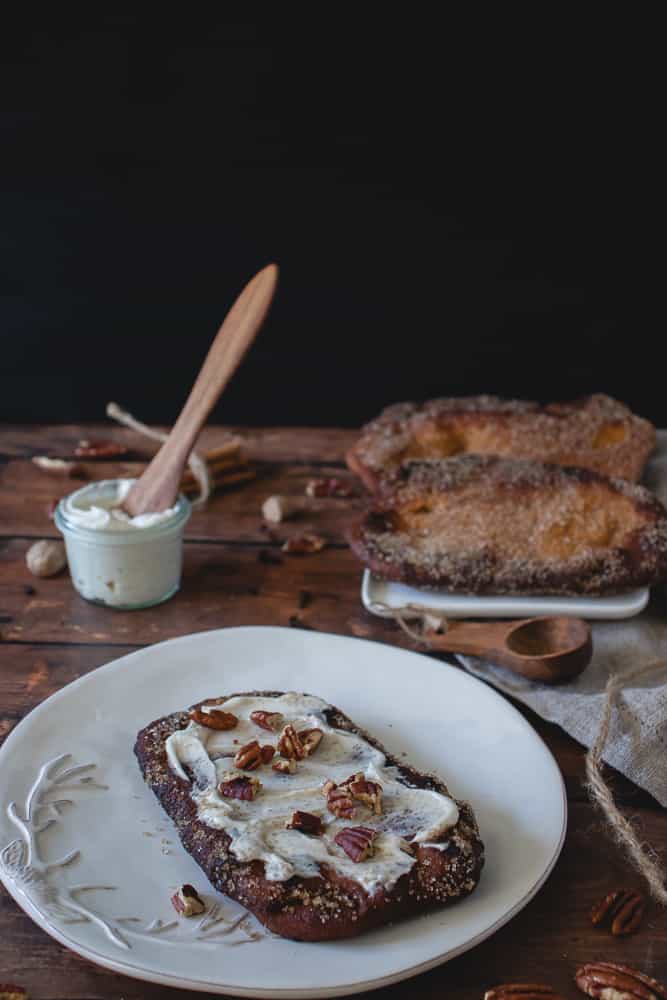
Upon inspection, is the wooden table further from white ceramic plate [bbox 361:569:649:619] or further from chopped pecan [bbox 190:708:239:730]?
chopped pecan [bbox 190:708:239:730]

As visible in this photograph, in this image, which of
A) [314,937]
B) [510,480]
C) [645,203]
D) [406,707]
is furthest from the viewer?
[645,203]

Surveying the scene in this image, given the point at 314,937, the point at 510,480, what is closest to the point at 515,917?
the point at 314,937

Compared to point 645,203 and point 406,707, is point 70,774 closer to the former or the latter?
point 406,707

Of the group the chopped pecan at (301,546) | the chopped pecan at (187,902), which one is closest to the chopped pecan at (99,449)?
the chopped pecan at (301,546)

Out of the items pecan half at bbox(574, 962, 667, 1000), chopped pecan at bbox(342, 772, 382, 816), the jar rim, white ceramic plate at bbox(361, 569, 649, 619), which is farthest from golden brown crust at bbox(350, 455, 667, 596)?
pecan half at bbox(574, 962, 667, 1000)

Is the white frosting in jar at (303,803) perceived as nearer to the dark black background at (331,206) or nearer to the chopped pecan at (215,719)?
the chopped pecan at (215,719)

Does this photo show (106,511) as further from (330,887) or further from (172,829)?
(330,887)
